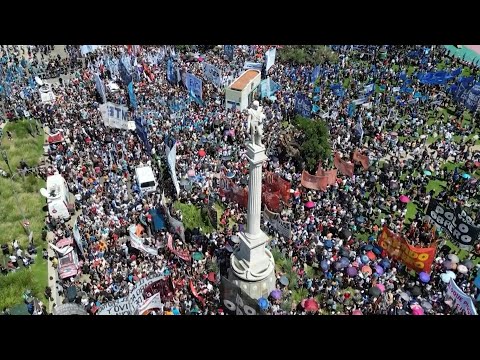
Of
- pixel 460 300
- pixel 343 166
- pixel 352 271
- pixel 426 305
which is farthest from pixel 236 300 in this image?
pixel 343 166

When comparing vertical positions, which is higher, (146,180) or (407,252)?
(146,180)

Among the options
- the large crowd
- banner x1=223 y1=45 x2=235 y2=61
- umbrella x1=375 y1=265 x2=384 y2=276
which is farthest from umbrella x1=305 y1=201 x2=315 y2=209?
banner x1=223 y1=45 x2=235 y2=61

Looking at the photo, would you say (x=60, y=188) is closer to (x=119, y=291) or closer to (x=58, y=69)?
(x=119, y=291)

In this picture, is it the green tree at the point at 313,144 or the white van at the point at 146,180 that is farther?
the green tree at the point at 313,144

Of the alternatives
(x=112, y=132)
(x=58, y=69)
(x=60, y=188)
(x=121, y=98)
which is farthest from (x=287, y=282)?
(x=58, y=69)

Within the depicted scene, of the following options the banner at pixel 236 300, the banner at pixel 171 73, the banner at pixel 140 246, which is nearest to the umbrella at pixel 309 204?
the banner at pixel 236 300

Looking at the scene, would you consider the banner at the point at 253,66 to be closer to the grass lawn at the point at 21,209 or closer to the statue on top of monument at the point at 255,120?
the grass lawn at the point at 21,209

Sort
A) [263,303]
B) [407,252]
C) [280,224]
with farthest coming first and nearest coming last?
1. [280,224]
2. [407,252]
3. [263,303]

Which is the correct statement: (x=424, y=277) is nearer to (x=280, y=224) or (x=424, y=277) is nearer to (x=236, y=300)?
(x=280, y=224)
